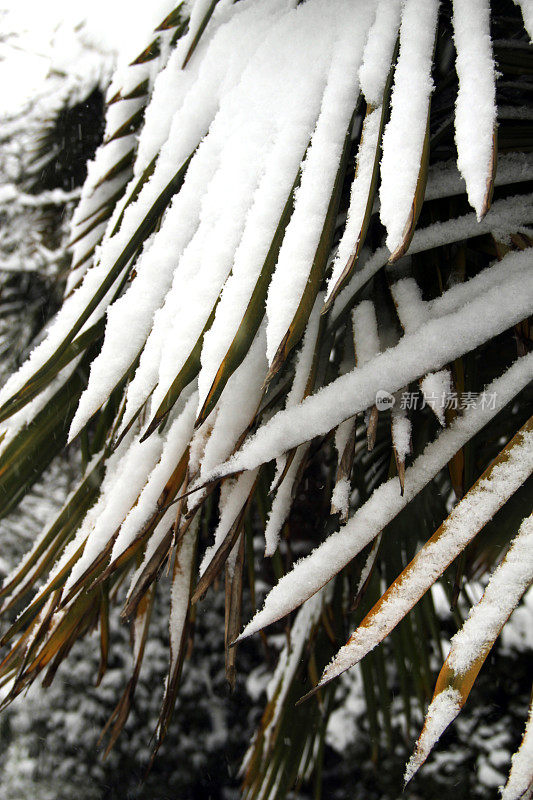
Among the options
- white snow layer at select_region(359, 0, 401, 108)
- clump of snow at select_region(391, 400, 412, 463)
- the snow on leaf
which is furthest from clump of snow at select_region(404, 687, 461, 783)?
white snow layer at select_region(359, 0, 401, 108)

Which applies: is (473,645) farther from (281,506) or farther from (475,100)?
(475,100)

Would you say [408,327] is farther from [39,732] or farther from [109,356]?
[39,732]

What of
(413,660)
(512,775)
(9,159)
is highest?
(9,159)

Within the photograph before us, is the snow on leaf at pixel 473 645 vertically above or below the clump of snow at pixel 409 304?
below

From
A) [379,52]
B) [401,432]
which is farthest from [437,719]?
[379,52]

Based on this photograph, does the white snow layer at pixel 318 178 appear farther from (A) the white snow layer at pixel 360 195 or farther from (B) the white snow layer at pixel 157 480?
(B) the white snow layer at pixel 157 480

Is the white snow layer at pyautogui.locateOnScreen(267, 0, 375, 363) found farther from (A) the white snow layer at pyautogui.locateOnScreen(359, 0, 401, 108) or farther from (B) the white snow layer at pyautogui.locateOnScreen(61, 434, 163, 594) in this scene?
(B) the white snow layer at pyautogui.locateOnScreen(61, 434, 163, 594)

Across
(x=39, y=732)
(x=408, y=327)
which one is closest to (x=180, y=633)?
(x=408, y=327)

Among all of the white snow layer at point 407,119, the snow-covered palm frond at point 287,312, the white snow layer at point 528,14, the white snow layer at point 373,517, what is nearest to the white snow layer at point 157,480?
the snow-covered palm frond at point 287,312
